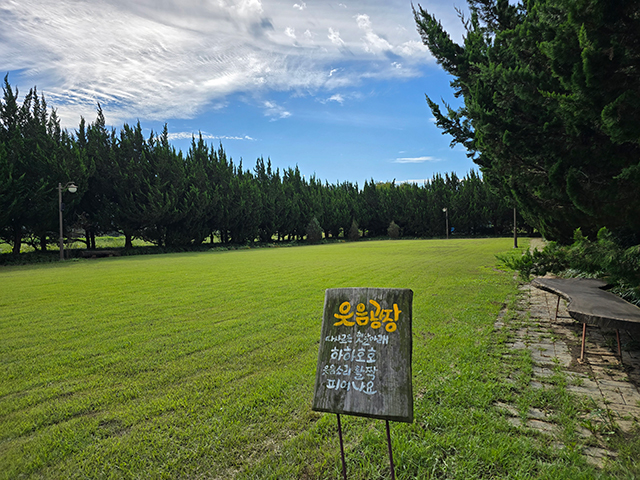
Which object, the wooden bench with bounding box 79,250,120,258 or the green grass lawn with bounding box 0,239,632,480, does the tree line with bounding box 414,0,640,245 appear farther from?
the wooden bench with bounding box 79,250,120,258

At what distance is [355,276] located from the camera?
508 inches

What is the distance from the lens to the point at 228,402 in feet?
11.8

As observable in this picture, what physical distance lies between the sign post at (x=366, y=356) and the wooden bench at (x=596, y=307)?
104 inches

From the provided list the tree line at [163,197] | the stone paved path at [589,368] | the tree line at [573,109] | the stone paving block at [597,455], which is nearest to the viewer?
the stone paving block at [597,455]

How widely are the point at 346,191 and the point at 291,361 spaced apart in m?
60.9

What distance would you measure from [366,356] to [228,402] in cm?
197

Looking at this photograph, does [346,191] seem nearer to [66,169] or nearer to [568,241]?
[66,169]

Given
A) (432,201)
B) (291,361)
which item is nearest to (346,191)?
(432,201)

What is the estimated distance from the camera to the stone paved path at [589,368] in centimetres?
306

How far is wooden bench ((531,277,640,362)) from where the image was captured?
357cm

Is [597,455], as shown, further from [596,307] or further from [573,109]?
[573,109]

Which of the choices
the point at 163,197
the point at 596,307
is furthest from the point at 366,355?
the point at 163,197

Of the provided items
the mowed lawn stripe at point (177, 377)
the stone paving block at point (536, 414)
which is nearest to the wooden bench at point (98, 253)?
the mowed lawn stripe at point (177, 377)

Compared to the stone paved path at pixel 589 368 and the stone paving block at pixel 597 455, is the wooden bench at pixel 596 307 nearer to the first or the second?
the stone paved path at pixel 589 368
